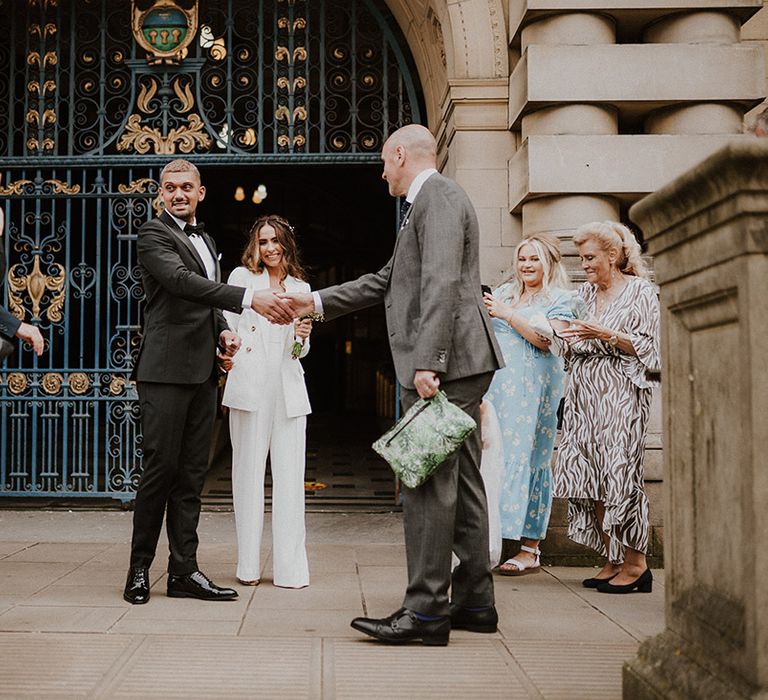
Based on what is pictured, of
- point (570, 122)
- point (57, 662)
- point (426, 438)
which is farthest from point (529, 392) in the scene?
point (57, 662)

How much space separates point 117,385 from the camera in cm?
772

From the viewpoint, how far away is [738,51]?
6.44m

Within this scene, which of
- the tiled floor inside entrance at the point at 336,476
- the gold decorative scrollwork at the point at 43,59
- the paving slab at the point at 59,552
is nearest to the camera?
the paving slab at the point at 59,552

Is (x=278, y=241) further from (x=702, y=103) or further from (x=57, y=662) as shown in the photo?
(x=702, y=103)

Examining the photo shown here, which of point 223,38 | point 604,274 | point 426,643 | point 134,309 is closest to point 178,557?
point 426,643

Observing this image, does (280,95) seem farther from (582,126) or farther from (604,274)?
(604,274)

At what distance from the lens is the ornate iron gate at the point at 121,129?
7730mm

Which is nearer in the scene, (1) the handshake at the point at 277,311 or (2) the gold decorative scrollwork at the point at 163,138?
(1) the handshake at the point at 277,311

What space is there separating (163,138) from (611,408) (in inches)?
188

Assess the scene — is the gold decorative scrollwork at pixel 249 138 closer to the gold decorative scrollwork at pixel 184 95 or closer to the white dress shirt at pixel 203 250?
the gold decorative scrollwork at pixel 184 95

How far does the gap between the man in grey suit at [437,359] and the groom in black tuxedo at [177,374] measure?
752 mm

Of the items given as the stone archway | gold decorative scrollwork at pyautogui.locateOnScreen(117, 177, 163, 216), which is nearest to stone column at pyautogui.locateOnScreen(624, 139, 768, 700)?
the stone archway

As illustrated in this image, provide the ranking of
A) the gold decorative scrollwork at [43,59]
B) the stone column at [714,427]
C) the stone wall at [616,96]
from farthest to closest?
1. the gold decorative scrollwork at [43,59]
2. the stone wall at [616,96]
3. the stone column at [714,427]

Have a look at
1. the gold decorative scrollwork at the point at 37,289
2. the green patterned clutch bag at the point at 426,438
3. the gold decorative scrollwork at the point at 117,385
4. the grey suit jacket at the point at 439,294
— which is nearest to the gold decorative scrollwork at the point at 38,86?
the gold decorative scrollwork at the point at 37,289
